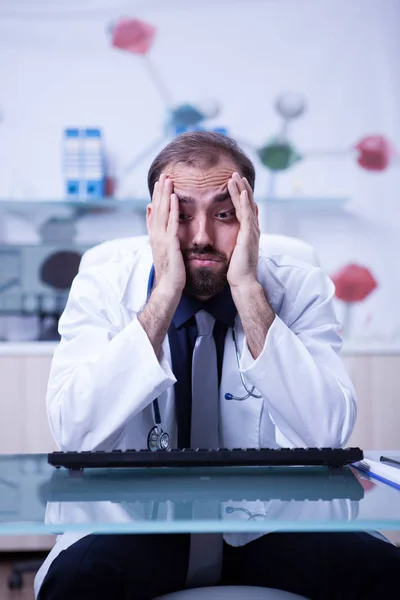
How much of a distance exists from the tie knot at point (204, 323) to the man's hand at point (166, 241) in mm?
95

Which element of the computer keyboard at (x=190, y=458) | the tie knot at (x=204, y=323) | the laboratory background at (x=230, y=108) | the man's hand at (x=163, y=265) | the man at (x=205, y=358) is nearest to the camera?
the computer keyboard at (x=190, y=458)

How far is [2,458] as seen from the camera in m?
1.33

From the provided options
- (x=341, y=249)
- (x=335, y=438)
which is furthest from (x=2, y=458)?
(x=341, y=249)

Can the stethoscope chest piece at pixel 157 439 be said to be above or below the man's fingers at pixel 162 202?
below

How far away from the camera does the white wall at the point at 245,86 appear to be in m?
3.71

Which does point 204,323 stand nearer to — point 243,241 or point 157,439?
point 243,241

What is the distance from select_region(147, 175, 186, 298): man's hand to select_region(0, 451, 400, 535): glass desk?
1.80ft

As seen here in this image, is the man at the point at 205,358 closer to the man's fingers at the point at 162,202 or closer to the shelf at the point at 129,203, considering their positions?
the man's fingers at the point at 162,202

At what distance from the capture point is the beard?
1631 millimetres

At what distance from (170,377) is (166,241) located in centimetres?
35

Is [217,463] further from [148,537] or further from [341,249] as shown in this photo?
[341,249]

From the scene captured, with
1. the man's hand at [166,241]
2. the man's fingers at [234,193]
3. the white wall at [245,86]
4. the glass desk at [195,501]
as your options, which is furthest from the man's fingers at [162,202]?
the white wall at [245,86]

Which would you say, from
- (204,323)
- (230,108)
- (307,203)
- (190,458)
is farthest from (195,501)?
(230,108)

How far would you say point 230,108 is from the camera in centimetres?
374
